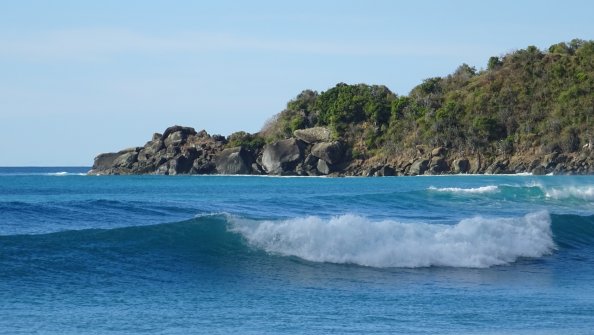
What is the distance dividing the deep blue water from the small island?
54512 millimetres

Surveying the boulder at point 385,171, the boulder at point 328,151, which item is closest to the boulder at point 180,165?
the boulder at point 328,151

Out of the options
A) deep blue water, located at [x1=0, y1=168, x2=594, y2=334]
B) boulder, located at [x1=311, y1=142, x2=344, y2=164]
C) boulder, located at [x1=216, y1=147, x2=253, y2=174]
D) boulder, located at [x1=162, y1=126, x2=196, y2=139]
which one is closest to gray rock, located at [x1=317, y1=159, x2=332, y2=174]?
boulder, located at [x1=311, y1=142, x2=344, y2=164]

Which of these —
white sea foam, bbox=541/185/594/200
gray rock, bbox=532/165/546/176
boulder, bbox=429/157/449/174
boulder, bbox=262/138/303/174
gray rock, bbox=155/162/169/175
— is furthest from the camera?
gray rock, bbox=155/162/169/175

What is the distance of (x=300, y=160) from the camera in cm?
8312

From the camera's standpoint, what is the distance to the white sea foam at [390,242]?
19.0 metres

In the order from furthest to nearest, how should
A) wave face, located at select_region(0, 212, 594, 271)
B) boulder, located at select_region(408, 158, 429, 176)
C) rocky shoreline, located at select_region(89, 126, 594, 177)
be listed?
boulder, located at select_region(408, 158, 429, 176) → rocky shoreline, located at select_region(89, 126, 594, 177) → wave face, located at select_region(0, 212, 594, 271)

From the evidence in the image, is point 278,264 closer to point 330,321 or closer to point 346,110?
point 330,321

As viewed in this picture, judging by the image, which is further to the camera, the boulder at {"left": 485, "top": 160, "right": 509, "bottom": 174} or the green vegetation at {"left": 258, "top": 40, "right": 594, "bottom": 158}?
the green vegetation at {"left": 258, "top": 40, "right": 594, "bottom": 158}

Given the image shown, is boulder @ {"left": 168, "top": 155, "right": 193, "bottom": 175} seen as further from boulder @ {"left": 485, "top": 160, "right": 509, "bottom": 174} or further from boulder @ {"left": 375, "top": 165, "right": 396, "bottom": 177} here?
boulder @ {"left": 485, "top": 160, "right": 509, "bottom": 174}

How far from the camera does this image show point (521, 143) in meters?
81.1

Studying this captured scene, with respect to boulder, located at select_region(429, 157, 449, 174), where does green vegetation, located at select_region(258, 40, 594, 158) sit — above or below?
above

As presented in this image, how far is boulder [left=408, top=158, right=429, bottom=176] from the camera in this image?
79688mm

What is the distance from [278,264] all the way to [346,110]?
72699 millimetres

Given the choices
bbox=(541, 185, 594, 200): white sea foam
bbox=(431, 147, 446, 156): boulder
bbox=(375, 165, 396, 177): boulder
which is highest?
bbox=(431, 147, 446, 156): boulder
